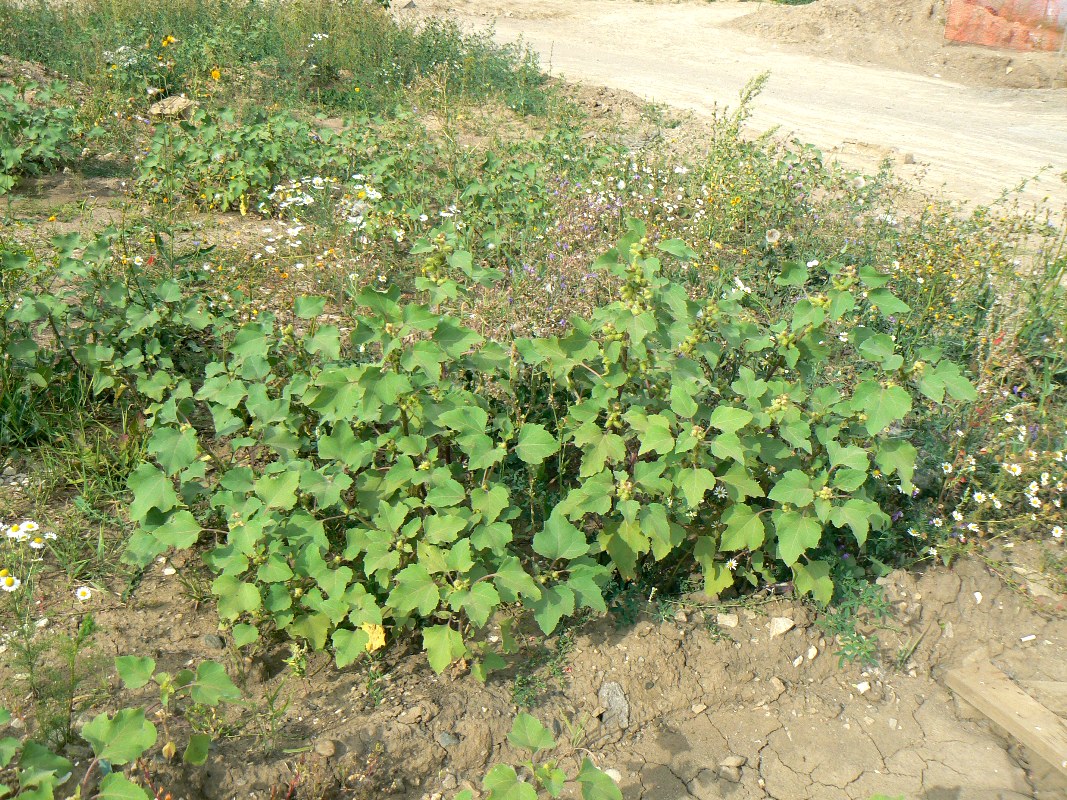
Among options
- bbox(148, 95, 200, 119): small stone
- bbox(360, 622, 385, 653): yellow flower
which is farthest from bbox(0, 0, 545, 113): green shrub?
bbox(360, 622, 385, 653): yellow flower

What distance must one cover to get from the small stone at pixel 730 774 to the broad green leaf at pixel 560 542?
922mm

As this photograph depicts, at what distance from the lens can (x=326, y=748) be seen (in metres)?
2.67

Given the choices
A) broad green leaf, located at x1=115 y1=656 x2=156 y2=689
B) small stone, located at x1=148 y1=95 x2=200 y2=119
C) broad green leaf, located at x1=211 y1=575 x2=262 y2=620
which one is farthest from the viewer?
small stone, located at x1=148 y1=95 x2=200 y2=119

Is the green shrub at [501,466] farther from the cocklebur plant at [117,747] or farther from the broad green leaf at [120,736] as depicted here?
the broad green leaf at [120,736]

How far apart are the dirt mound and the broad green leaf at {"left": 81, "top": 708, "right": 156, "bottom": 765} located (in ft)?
52.6

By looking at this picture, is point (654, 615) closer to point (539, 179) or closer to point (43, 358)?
point (43, 358)

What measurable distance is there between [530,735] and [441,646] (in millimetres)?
474

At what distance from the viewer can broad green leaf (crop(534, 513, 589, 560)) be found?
2.85 metres

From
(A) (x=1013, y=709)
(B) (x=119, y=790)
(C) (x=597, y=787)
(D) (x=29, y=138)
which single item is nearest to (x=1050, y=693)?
(A) (x=1013, y=709)

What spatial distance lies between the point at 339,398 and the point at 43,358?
1.95 m

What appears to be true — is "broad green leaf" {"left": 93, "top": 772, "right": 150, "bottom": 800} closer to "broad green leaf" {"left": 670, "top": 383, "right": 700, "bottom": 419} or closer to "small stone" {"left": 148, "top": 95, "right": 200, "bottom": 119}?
"broad green leaf" {"left": 670, "top": 383, "right": 700, "bottom": 419}

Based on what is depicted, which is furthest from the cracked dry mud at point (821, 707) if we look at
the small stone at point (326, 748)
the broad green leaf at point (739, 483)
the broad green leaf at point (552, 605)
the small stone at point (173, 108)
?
the small stone at point (173, 108)

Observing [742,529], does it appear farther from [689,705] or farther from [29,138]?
[29,138]

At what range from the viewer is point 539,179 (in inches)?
237
